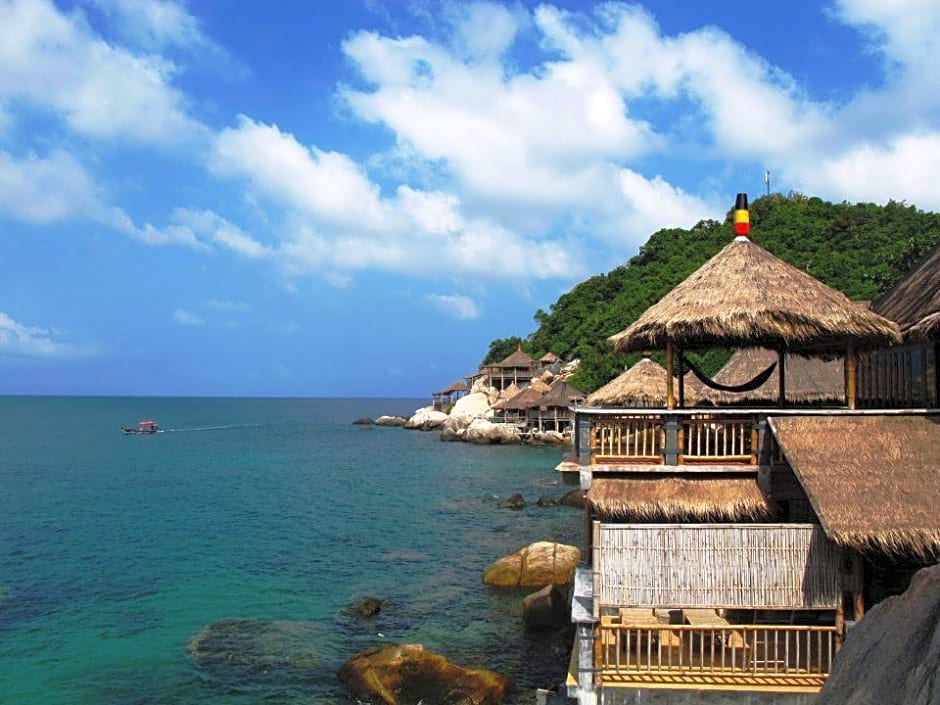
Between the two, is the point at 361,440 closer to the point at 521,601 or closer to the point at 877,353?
the point at 521,601

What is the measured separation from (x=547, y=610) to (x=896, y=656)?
46.3 ft

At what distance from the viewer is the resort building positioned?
9.27 m

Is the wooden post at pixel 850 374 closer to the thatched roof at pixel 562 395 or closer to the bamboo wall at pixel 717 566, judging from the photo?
the bamboo wall at pixel 717 566

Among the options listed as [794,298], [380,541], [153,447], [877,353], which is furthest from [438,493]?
[153,447]

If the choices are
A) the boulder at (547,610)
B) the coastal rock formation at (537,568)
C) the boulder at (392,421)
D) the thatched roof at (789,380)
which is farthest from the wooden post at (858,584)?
the boulder at (392,421)

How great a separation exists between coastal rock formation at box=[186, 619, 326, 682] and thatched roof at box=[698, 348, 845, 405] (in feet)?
43.9

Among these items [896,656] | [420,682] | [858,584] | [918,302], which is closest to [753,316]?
[858,584]

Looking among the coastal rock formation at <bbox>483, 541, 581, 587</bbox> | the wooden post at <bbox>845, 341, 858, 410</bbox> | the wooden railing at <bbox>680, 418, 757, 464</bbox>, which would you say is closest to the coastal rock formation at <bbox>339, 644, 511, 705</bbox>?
the wooden railing at <bbox>680, 418, 757, 464</bbox>

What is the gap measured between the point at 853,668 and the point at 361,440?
231ft

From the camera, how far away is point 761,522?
10.5 m

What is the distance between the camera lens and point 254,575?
72.6 feet

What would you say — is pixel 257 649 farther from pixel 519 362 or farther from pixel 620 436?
pixel 519 362

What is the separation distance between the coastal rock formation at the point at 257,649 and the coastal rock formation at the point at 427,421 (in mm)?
63537

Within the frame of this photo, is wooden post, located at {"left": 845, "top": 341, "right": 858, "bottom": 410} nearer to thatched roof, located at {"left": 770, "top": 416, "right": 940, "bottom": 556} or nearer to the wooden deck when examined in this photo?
thatched roof, located at {"left": 770, "top": 416, "right": 940, "bottom": 556}
